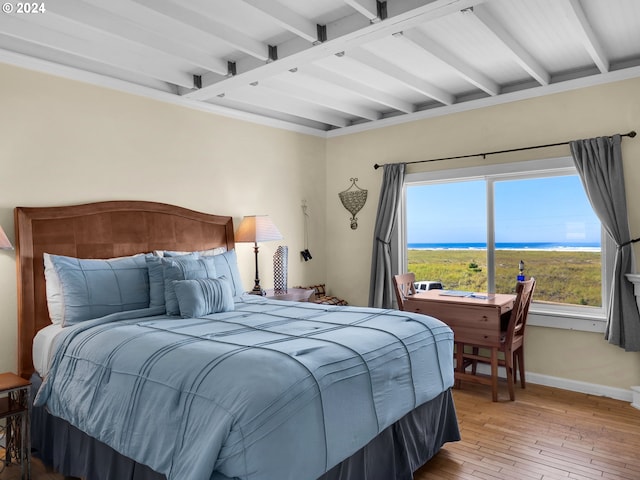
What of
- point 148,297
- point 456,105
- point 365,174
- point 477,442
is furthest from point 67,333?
point 456,105

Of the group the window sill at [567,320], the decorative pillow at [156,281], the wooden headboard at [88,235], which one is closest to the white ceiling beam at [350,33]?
the wooden headboard at [88,235]

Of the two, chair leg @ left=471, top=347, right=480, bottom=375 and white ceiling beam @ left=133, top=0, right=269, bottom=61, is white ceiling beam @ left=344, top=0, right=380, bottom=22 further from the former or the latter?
chair leg @ left=471, top=347, right=480, bottom=375

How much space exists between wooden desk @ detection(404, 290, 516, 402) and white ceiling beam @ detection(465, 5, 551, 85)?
1.77 metres

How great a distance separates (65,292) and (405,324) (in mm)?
1995

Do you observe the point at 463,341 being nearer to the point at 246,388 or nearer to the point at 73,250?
the point at 246,388

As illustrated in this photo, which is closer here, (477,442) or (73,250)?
(477,442)

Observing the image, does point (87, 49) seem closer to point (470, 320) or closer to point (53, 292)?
point (53, 292)

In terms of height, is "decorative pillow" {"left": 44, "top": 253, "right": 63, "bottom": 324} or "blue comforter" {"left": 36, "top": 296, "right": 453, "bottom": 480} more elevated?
"decorative pillow" {"left": 44, "top": 253, "right": 63, "bottom": 324}

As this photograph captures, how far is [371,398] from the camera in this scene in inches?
80.4

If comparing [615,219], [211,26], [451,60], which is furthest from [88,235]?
[615,219]

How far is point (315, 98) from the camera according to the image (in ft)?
13.8

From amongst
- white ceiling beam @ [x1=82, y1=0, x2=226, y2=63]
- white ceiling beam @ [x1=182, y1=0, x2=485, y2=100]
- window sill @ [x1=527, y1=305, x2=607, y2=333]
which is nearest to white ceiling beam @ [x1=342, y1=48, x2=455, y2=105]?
white ceiling beam @ [x1=182, y1=0, x2=485, y2=100]

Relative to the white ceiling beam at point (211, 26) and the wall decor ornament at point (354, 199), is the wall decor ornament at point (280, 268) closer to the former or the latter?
the wall decor ornament at point (354, 199)

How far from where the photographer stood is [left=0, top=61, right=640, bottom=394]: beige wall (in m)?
3.05
